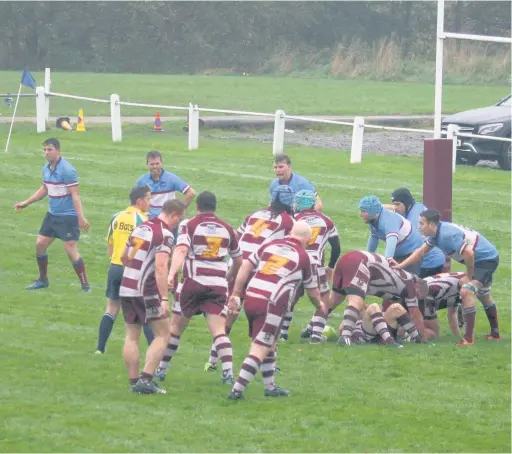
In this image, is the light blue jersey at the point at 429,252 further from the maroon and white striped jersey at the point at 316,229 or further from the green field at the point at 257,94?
the green field at the point at 257,94

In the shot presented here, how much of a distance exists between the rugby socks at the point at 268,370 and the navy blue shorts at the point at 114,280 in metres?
1.88

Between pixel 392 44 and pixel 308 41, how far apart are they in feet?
19.4

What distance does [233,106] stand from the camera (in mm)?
45156

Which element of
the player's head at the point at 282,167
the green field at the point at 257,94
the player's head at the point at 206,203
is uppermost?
the green field at the point at 257,94

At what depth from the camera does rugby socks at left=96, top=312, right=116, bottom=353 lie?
46.5 feet

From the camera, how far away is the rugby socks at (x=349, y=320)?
49.9 feet

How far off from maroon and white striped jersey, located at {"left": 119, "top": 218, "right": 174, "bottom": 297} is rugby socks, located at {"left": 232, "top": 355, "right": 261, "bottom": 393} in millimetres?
1074

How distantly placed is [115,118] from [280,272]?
21.4 m

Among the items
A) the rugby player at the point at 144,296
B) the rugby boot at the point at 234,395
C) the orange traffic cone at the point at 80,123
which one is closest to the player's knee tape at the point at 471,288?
the rugby boot at the point at 234,395

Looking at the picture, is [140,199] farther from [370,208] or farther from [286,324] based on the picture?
[370,208]

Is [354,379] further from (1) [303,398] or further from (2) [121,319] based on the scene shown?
(2) [121,319]

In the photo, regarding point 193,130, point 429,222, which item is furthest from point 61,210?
point 193,130

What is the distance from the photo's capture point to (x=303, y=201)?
1560 cm

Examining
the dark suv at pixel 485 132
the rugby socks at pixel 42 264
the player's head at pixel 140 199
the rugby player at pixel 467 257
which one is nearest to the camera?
the player's head at pixel 140 199
